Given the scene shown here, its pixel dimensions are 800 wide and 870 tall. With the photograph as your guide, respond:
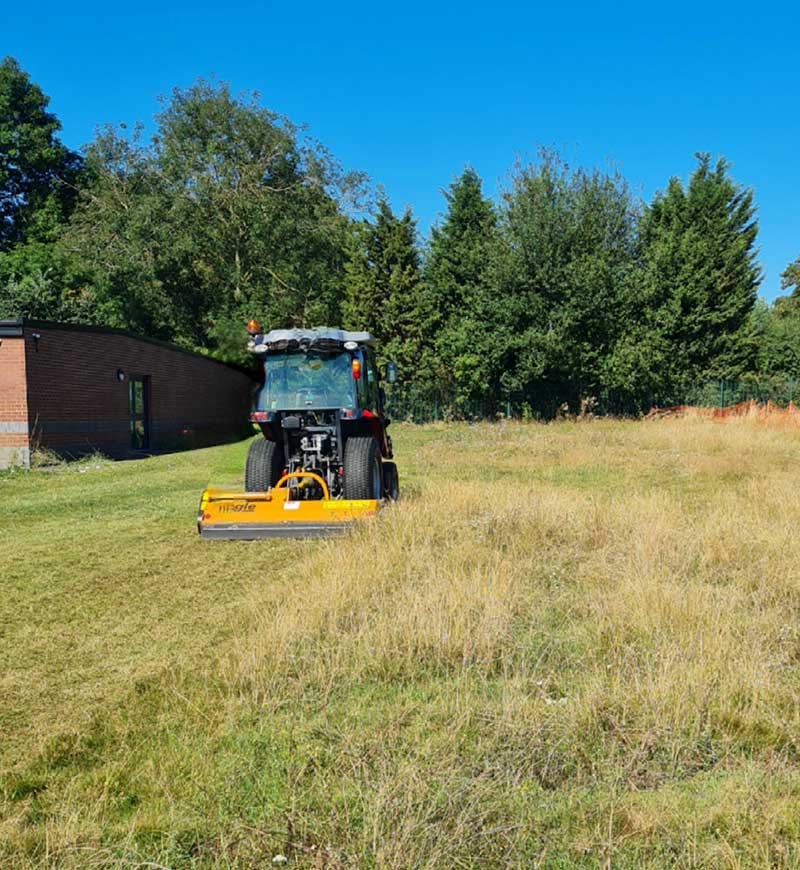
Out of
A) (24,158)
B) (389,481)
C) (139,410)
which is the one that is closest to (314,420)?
(389,481)

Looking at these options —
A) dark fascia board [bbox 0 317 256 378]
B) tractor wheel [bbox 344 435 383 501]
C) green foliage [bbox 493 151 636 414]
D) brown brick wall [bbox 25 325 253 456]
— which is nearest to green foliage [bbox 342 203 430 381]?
green foliage [bbox 493 151 636 414]

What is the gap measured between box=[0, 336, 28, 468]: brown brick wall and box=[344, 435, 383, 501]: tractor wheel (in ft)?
35.0

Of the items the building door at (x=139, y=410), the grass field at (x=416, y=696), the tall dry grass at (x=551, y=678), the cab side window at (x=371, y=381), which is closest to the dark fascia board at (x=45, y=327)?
the building door at (x=139, y=410)

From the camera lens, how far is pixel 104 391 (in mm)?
20344

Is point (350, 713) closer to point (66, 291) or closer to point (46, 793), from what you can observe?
point (46, 793)

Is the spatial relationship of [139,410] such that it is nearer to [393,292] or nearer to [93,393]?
[93,393]

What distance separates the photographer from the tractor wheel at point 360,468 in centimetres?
927

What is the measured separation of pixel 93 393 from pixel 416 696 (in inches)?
701

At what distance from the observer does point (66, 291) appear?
3084 centimetres

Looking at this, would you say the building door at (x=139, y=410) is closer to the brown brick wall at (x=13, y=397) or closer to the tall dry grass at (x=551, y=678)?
the brown brick wall at (x=13, y=397)

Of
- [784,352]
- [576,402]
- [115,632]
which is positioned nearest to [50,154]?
[576,402]

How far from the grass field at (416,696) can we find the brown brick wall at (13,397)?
963 cm

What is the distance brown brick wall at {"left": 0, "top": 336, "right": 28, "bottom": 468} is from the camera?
16875 millimetres

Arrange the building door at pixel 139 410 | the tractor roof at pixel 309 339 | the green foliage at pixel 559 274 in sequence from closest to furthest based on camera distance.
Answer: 1. the tractor roof at pixel 309 339
2. the building door at pixel 139 410
3. the green foliage at pixel 559 274
